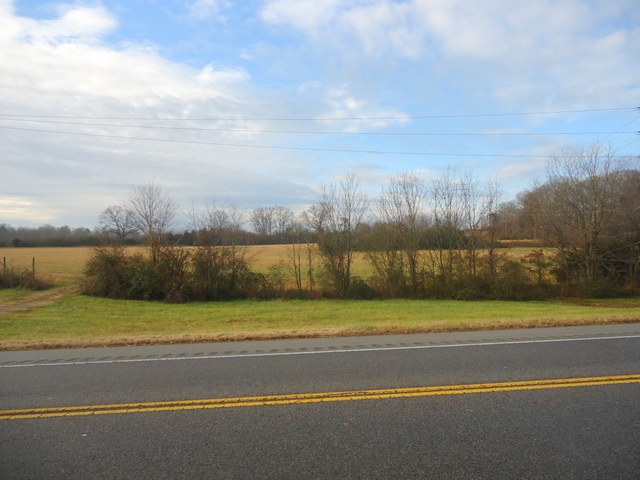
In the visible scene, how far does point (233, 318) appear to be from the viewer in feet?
66.8

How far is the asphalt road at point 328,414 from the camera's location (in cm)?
402

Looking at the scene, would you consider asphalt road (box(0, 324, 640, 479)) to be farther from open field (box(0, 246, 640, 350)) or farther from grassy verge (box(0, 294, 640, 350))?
open field (box(0, 246, 640, 350))

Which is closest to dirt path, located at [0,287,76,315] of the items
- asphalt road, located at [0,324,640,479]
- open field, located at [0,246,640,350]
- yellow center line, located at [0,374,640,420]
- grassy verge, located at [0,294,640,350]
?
open field, located at [0,246,640,350]

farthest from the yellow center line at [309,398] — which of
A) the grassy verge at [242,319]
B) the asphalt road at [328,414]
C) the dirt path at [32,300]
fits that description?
the dirt path at [32,300]

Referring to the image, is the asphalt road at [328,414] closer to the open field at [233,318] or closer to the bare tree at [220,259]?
the open field at [233,318]

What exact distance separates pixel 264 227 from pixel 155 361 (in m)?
30.3

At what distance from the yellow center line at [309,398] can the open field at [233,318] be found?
4.92 meters

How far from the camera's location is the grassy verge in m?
11.2

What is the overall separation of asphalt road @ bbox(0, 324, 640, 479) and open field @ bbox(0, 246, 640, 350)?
2.80 m

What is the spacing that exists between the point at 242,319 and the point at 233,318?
1.77 feet

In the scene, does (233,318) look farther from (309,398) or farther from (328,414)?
(328,414)

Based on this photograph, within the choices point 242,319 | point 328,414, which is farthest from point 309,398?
point 242,319

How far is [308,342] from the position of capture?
987cm

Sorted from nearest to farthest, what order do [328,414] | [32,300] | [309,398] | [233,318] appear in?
1. [328,414]
2. [309,398]
3. [233,318]
4. [32,300]
